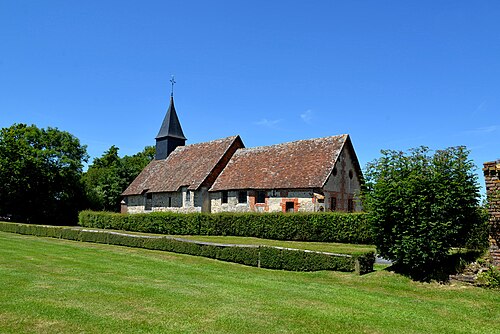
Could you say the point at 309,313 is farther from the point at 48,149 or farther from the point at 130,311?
the point at 48,149

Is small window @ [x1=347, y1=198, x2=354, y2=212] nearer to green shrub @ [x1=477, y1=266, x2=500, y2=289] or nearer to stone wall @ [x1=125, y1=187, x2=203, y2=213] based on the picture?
stone wall @ [x1=125, y1=187, x2=203, y2=213]

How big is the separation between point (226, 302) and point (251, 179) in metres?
22.8

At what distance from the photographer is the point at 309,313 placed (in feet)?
28.2

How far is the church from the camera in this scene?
95.4 ft

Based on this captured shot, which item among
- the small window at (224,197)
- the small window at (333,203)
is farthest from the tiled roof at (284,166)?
the small window at (333,203)

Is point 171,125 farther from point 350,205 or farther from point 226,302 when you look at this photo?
point 226,302

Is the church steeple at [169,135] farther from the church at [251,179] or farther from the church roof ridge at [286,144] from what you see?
the church roof ridge at [286,144]

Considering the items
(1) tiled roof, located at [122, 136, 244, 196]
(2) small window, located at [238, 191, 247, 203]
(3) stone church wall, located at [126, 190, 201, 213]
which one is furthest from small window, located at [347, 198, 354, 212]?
(3) stone church wall, located at [126, 190, 201, 213]

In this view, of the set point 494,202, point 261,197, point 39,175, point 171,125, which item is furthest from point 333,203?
point 39,175

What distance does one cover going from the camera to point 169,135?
43.9 metres

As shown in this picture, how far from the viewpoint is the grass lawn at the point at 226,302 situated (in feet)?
24.9

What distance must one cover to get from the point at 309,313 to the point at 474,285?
18.7ft

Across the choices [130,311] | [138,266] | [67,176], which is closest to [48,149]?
[67,176]

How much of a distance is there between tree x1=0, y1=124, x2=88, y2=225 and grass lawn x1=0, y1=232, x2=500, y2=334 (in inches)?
1412
